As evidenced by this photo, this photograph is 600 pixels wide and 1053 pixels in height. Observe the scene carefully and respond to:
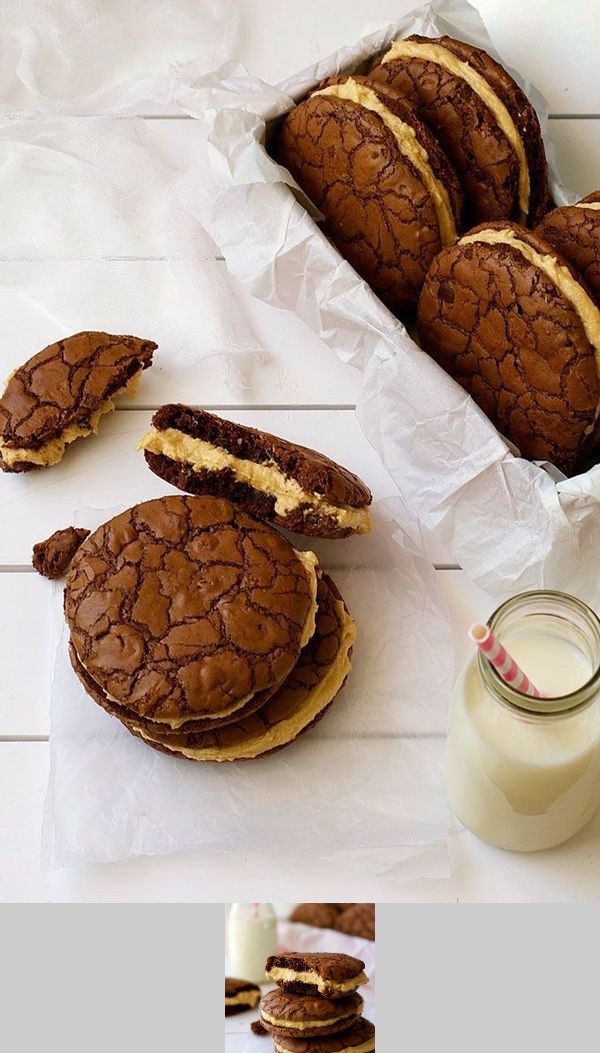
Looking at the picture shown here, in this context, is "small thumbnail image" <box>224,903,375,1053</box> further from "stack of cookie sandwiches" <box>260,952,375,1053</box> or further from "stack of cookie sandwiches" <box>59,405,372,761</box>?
"stack of cookie sandwiches" <box>59,405,372,761</box>

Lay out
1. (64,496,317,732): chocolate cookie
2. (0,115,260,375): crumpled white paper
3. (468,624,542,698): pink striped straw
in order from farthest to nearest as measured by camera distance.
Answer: (0,115,260,375): crumpled white paper
(64,496,317,732): chocolate cookie
(468,624,542,698): pink striped straw

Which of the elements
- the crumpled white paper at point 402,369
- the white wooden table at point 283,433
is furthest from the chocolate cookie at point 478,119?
the white wooden table at point 283,433

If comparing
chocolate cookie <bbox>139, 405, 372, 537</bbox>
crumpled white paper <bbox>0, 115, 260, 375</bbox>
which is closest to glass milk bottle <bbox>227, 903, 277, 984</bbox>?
chocolate cookie <bbox>139, 405, 372, 537</bbox>

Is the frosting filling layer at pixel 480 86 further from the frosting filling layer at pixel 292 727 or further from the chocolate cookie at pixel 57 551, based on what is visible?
the chocolate cookie at pixel 57 551

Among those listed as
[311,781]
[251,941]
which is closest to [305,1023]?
[251,941]

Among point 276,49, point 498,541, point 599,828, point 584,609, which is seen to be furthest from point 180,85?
point 599,828

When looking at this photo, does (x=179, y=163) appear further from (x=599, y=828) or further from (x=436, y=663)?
(x=599, y=828)

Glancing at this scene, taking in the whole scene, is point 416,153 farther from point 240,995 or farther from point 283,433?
point 240,995
